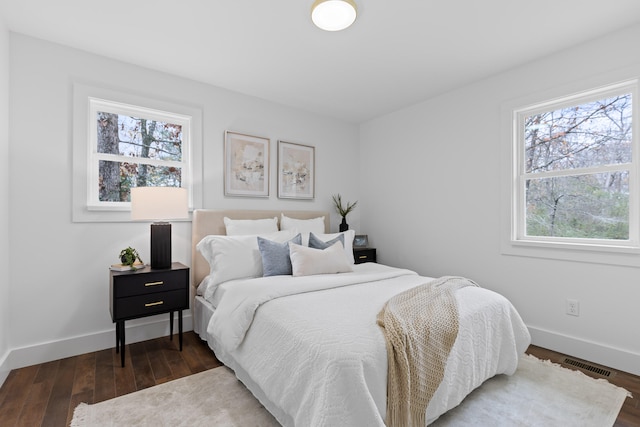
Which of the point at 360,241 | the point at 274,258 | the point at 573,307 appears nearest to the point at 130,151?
the point at 274,258

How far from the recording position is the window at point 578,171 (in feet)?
8.02

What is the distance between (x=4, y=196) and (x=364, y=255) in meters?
3.40

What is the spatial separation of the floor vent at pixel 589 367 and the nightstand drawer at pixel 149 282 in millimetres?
3148

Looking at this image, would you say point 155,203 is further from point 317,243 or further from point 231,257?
point 317,243

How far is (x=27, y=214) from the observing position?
245 cm

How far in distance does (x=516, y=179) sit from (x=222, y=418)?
3056 millimetres

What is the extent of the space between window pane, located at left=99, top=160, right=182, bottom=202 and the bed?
79 centimetres

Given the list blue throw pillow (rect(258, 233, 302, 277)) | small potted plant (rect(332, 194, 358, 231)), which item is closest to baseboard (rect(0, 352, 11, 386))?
blue throw pillow (rect(258, 233, 302, 277))

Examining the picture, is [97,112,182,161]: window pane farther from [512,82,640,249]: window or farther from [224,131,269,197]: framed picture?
[512,82,640,249]: window

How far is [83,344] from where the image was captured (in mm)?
2635

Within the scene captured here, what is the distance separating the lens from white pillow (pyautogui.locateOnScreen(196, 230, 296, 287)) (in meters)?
2.66

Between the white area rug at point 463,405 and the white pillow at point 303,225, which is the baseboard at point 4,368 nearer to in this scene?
the white area rug at point 463,405

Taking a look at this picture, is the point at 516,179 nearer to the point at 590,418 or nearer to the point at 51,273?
the point at 590,418

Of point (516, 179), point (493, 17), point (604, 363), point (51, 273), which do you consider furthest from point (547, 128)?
point (51, 273)
